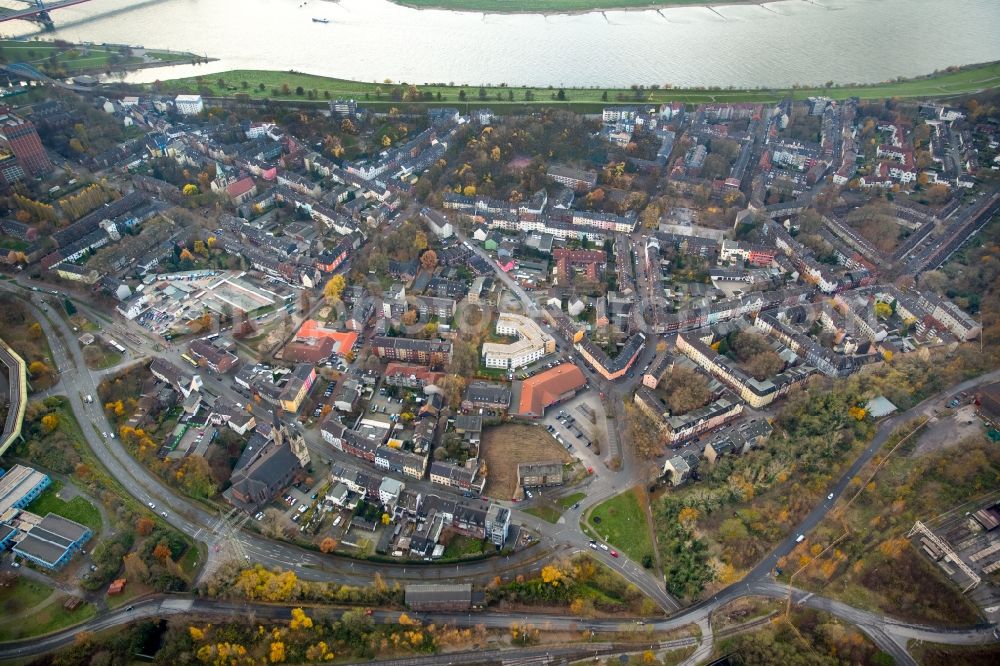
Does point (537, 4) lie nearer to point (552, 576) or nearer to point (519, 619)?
point (552, 576)

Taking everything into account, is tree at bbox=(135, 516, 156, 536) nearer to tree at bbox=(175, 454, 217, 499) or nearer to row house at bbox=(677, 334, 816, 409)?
tree at bbox=(175, 454, 217, 499)

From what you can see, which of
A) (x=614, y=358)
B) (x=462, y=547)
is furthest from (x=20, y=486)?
(x=614, y=358)

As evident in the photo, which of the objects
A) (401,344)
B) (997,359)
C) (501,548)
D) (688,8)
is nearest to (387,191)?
(401,344)

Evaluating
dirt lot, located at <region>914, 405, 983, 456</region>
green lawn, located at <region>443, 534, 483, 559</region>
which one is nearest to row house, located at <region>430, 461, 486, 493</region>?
green lawn, located at <region>443, 534, 483, 559</region>

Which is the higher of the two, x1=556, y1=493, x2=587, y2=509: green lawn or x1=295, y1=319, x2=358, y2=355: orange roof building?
x1=295, y1=319, x2=358, y2=355: orange roof building

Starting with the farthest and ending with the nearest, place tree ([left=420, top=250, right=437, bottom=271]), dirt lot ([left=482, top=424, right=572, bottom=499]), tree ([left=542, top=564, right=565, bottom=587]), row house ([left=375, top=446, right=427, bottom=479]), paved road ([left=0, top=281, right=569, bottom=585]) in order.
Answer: tree ([left=420, top=250, right=437, bottom=271])
dirt lot ([left=482, top=424, right=572, bottom=499])
row house ([left=375, top=446, right=427, bottom=479])
paved road ([left=0, top=281, right=569, bottom=585])
tree ([left=542, top=564, right=565, bottom=587])

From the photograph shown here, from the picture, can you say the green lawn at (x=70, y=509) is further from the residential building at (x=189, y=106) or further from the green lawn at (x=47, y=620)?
the residential building at (x=189, y=106)

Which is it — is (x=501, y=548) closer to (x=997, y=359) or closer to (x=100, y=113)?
(x=997, y=359)
